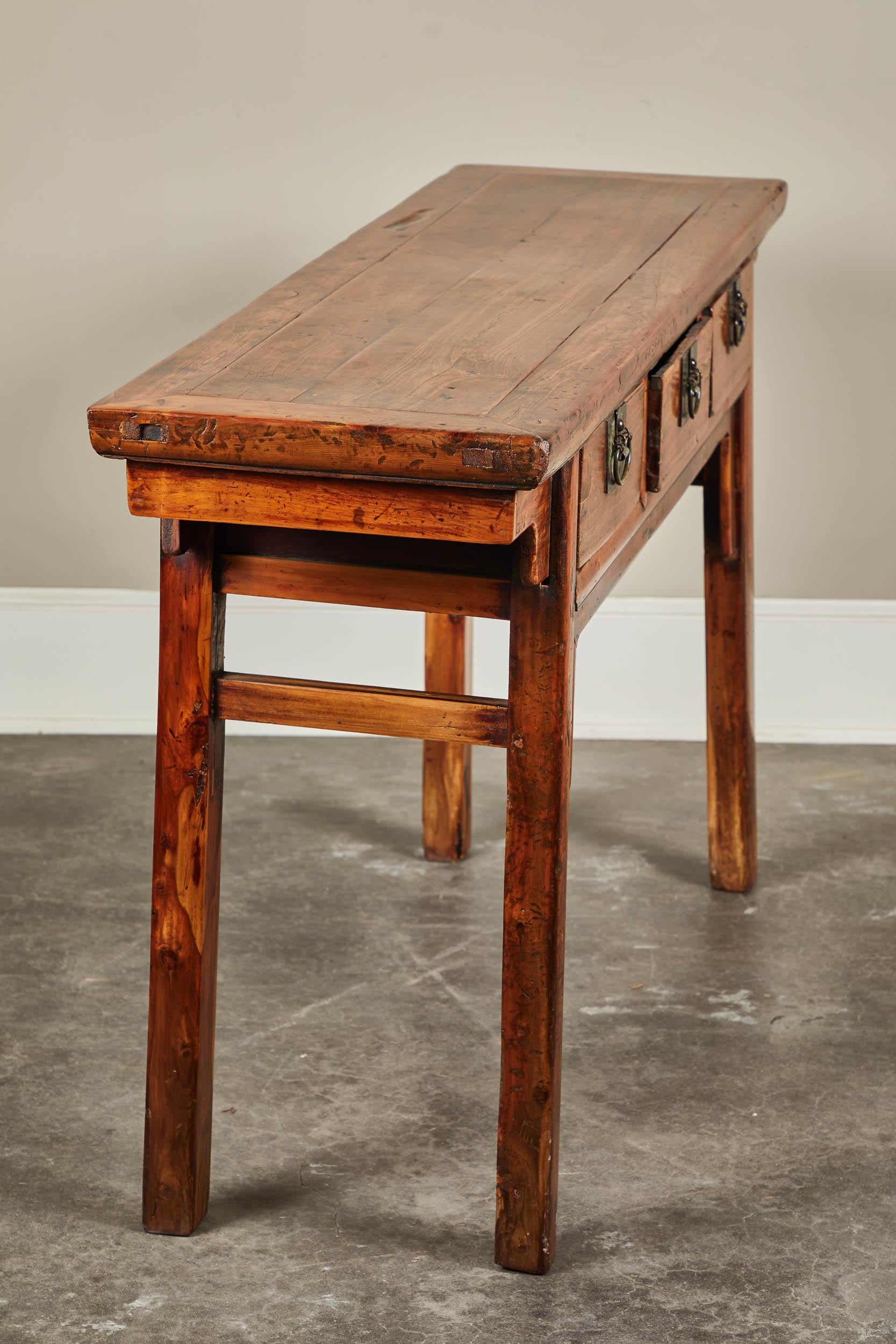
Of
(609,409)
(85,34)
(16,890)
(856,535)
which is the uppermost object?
(85,34)

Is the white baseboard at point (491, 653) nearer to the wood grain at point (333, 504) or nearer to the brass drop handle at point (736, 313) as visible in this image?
the brass drop handle at point (736, 313)

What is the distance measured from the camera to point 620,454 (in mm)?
2076

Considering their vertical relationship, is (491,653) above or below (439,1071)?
above

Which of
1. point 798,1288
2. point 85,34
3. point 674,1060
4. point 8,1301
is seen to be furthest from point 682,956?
point 85,34

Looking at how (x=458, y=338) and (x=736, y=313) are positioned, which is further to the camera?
(x=736, y=313)

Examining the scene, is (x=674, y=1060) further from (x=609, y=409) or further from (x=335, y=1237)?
(x=609, y=409)

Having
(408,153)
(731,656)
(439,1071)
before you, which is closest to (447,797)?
(731,656)

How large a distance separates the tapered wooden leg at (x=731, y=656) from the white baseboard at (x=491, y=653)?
2.45 feet

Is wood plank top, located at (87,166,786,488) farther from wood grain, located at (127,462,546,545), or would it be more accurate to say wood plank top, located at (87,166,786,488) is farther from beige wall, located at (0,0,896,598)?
beige wall, located at (0,0,896,598)

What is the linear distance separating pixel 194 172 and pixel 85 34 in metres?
0.36

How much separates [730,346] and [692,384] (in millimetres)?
432

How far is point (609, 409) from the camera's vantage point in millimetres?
1973

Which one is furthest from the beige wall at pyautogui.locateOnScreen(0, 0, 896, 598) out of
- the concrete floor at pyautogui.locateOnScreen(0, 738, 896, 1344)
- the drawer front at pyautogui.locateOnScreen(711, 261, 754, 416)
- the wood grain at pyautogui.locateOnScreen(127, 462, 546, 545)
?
the wood grain at pyautogui.locateOnScreen(127, 462, 546, 545)

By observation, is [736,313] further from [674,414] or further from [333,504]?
[333,504]
